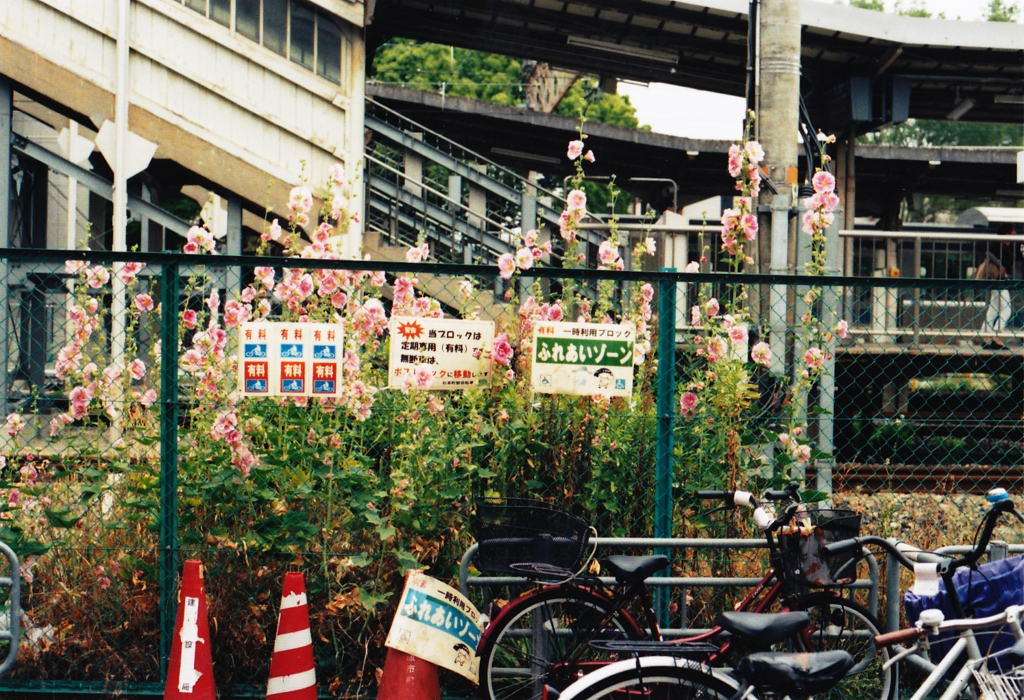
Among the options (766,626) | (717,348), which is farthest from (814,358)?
(766,626)

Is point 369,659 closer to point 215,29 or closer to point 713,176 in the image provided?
point 215,29

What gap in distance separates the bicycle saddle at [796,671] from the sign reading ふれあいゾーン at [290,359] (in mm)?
2483

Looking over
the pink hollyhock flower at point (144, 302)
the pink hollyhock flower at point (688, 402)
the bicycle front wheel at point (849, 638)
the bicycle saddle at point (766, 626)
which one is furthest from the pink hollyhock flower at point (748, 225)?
the pink hollyhock flower at point (144, 302)

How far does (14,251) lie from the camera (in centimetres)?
439

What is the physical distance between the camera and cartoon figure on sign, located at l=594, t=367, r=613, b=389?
185 inches

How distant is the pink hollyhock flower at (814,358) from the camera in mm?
5262

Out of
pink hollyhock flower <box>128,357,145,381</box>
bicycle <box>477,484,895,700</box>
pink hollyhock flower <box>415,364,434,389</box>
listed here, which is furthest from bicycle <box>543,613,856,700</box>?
pink hollyhock flower <box>128,357,145,381</box>

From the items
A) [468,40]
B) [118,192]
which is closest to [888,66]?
[468,40]

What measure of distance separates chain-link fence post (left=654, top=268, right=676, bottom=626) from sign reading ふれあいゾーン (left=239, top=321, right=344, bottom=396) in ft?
4.93

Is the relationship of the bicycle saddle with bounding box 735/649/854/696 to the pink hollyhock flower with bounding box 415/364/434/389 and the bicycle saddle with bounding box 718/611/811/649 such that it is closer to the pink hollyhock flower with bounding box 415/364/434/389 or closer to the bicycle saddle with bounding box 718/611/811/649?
the bicycle saddle with bounding box 718/611/811/649

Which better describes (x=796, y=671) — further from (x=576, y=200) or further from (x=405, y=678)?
(x=576, y=200)

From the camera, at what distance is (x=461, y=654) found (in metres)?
4.16

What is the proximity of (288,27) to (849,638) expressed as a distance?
933cm

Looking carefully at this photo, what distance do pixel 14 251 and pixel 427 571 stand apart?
2379 millimetres
